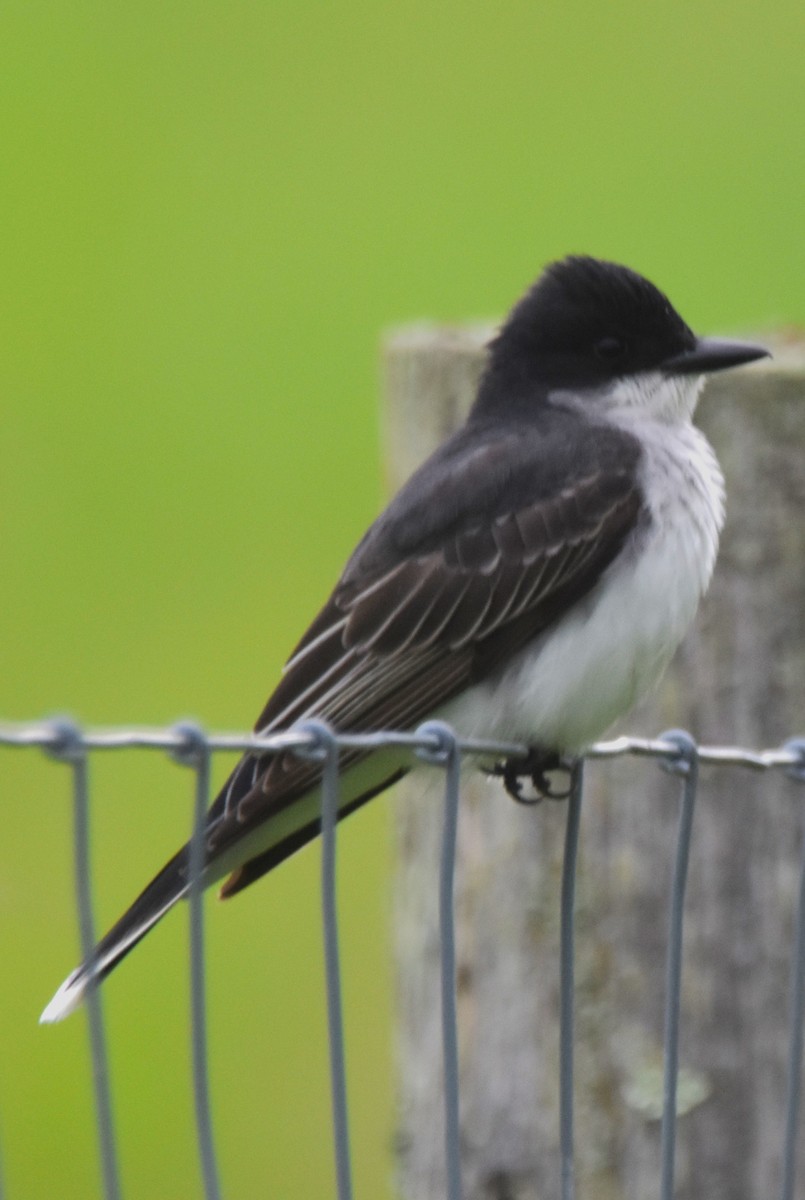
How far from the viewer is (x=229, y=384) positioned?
29.4 feet

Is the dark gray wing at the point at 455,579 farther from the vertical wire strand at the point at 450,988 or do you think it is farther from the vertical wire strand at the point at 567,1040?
the vertical wire strand at the point at 450,988

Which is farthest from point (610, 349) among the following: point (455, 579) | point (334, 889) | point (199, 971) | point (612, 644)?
point (199, 971)

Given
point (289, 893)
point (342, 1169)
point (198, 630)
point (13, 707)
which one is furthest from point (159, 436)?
point (342, 1169)

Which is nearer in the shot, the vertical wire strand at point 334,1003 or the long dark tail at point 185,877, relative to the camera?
the vertical wire strand at point 334,1003

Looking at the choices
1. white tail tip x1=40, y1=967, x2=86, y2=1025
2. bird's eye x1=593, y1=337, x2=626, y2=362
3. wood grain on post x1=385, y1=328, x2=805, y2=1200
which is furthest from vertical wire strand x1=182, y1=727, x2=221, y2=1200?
bird's eye x1=593, y1=337, x2=626, y2=362

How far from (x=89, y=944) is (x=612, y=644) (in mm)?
1626

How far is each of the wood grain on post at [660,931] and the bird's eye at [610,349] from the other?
14.6 inches

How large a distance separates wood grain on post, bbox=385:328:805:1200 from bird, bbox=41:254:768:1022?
0.24m

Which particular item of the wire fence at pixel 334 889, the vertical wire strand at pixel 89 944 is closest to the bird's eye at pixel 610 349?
the wire fence at pixel 334 889

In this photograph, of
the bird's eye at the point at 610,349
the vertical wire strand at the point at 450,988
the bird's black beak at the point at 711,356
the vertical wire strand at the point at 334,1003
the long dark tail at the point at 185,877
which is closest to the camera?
the vertical wire strand at the point at 334,1003

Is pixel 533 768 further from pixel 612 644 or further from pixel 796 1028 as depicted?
pixel 796 1028

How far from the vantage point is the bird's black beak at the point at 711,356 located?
3928 mm

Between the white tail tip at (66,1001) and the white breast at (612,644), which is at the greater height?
the white breast at (612,644)

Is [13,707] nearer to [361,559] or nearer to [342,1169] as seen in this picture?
[361,559]
